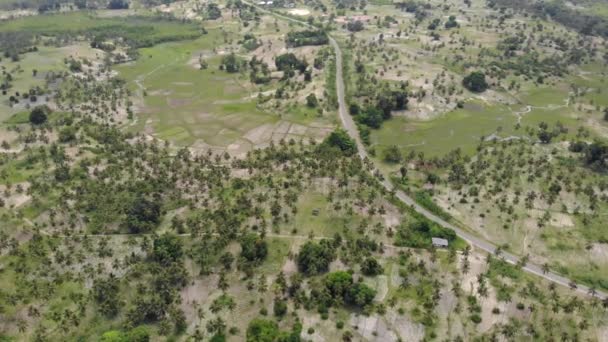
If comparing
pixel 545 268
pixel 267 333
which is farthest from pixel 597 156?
pixel 267 333

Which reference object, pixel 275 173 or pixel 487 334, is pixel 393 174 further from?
pixel 487 334

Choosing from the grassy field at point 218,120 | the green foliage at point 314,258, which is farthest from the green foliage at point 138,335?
the grassy field at point 218,120

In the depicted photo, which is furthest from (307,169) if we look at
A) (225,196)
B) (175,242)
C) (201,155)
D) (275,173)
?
(175,242)

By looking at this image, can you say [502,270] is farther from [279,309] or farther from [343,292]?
[279,309]

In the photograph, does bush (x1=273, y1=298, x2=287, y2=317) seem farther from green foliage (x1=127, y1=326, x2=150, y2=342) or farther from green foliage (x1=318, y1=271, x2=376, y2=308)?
green foliage (x1=127, y1=326, x2=150, y2=342)

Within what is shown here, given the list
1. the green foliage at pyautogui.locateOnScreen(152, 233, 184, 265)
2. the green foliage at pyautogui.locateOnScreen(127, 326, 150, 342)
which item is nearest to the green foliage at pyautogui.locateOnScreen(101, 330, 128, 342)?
the green foliage at pyautogui.locateOnScreen(127, 326, 150, 342)

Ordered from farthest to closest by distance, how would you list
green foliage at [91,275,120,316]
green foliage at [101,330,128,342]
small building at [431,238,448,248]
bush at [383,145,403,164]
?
bush at [383,145,403,164], small building at [431,238,448,248], green foliage at [91,275,120,316], green foliage at [101,330,128,342]

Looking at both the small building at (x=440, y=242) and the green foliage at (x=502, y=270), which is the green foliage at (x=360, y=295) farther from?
the green foliage at (x=502, y=270)
